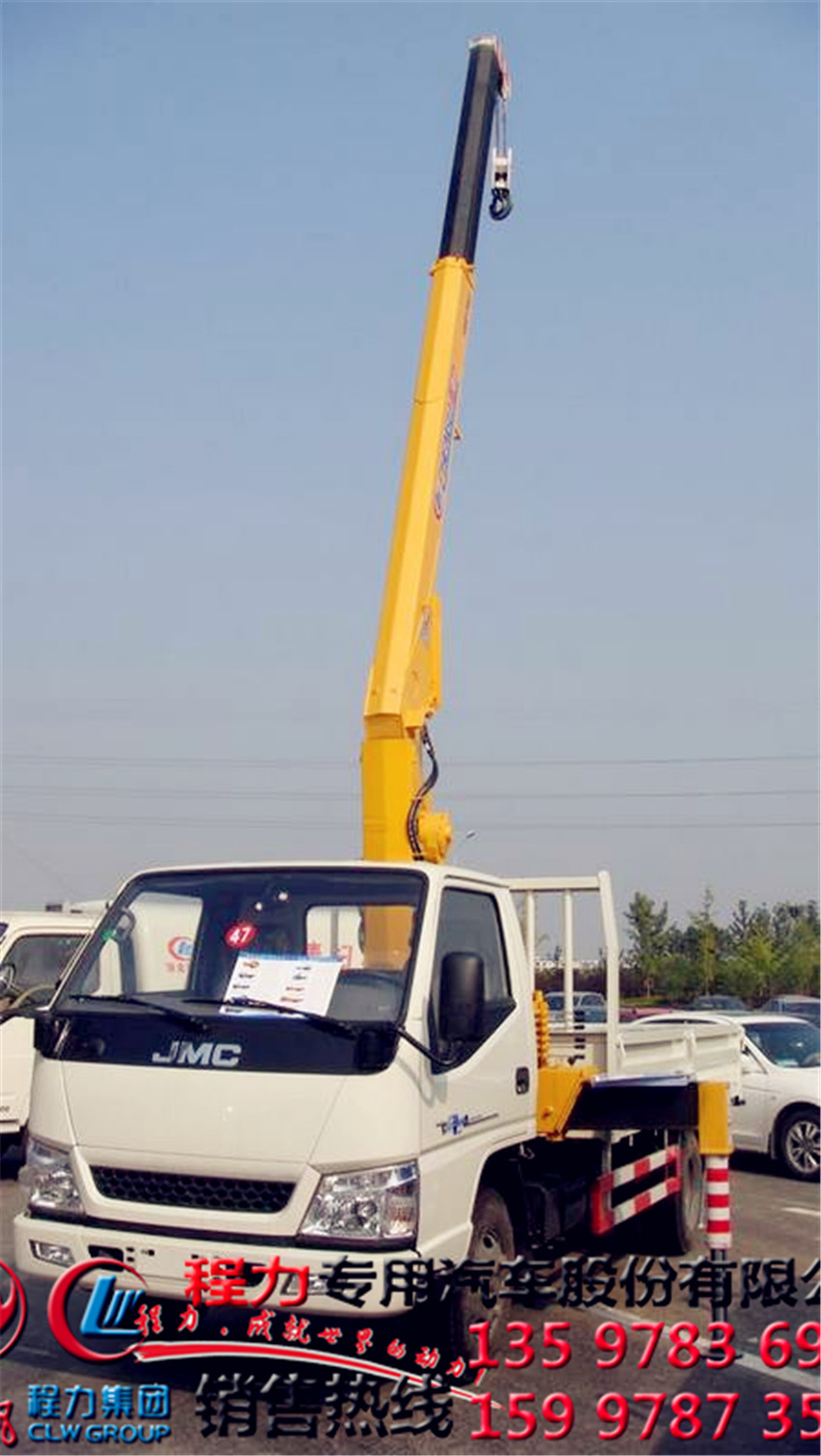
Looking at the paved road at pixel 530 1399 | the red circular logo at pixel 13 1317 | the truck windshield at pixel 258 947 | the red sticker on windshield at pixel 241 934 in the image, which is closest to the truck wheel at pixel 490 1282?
the paved road at pixel 530 1399

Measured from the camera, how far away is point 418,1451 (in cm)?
533

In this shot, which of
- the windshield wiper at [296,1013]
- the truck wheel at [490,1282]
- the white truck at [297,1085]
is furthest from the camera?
the truck wheel at [490,1282]

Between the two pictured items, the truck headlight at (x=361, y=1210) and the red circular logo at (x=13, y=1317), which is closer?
the truck headlight at (x=361, y=1210)

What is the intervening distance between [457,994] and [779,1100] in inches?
294

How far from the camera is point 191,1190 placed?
5551 millimetres

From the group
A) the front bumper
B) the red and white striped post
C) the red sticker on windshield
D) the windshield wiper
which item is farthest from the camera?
the red and white striped post

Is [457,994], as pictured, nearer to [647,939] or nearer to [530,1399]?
[530,1399]

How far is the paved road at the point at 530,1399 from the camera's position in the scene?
17.8ft

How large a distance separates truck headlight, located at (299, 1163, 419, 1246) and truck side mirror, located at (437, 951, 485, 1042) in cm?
66

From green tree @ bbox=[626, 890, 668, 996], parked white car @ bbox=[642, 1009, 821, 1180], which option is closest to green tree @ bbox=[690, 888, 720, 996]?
green tree @ bbox=[626, 890, 668, 996]

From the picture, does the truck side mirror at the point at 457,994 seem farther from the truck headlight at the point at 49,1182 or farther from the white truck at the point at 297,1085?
the truck headlight at the point at 49,1182

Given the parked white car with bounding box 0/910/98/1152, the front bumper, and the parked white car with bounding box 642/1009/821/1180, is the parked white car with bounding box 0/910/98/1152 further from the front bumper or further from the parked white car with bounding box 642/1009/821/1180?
the front bumper

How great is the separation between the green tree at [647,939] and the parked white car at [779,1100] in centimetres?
3359

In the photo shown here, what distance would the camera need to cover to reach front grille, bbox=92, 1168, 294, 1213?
5426 mm
